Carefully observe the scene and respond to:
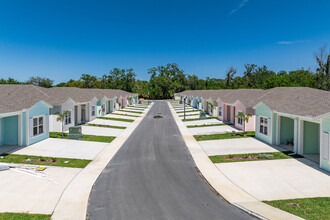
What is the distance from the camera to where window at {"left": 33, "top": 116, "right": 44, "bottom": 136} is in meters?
17.7

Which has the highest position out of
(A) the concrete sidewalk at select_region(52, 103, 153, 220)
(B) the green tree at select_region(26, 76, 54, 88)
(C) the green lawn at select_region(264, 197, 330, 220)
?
(B) the green tree at select_region(26, 76, 54, 88)

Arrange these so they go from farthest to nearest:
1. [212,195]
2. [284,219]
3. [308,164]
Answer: [308,164] → [212,195] → [284,219]

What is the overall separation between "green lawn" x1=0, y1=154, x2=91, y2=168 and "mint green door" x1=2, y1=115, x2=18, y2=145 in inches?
116

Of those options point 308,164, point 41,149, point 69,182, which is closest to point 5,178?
point 69,182

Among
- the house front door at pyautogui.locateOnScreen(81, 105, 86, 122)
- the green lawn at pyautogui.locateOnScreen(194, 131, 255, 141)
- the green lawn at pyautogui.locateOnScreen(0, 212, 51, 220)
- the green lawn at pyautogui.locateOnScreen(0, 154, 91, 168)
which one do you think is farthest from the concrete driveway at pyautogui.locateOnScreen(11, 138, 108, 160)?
the house front door at pyautogui.locateOnScreen(81, 105, 86, 122)

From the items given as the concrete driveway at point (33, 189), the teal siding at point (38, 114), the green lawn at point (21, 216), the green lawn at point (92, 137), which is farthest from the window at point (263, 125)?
the teal siding at point (38, 114)

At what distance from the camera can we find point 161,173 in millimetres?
11805

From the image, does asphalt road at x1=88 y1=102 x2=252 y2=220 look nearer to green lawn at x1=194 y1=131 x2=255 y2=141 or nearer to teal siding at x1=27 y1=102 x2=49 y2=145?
green lawn at x1=194 y1=131 x2=255 y2=141

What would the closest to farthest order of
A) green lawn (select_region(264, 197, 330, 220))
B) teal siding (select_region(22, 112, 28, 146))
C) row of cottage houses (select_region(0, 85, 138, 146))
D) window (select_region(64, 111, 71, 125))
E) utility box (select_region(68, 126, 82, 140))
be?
green lawn (select_region(264, 197, 330, 220)) → row of cottage houses (select_region(0, 85, 138, 146)) → teal siding (select_region(22, 112, 28, 146)) → utility box (select_region(68, 126, 82, 140)) → window (select_region(64, 111, 71, 125))

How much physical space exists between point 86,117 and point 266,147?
930 inches

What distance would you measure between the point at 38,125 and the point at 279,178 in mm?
18068

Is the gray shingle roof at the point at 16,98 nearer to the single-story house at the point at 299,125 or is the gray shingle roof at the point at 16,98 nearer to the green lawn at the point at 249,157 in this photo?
the green lawn at the point at 249,157

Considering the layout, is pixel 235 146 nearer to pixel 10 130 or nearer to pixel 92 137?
pixel 92 137

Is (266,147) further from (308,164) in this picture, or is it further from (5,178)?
(5,178)
